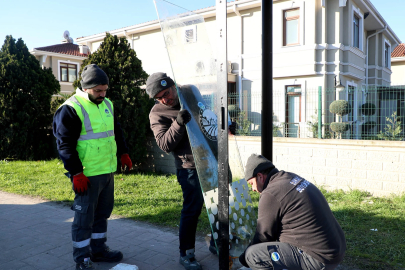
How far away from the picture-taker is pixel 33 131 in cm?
1118

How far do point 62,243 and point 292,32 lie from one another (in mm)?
12501

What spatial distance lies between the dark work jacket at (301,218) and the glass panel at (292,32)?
12.6 m

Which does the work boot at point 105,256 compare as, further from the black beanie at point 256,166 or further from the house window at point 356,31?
the house window at point 356,31

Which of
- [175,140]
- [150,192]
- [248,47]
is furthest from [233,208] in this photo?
[248,47]

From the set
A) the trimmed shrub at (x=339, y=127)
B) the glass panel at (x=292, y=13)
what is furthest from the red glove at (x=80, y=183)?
the glass panel at (x=292, y=13)

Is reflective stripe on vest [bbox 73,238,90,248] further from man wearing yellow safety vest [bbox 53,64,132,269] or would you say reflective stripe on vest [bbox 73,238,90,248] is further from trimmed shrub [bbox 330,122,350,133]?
trimmed shrub [bbox 330,122,350,133]

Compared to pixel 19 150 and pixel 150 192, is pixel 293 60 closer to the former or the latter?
pixel 150 192

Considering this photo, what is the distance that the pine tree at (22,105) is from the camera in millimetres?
10820

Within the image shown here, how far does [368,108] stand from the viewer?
697 cm

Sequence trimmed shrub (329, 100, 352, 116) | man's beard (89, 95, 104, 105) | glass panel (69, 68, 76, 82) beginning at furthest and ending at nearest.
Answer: glass panel (69, 68, 76, 82) → trimmed shrub (329, 100, 352, 116) → man's beard (89, 95, 104, 105)

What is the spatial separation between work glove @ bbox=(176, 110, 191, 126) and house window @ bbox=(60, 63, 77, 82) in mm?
24179

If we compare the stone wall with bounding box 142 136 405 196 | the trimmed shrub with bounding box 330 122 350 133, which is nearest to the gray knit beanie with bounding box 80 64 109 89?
the stone wall with bounding box 142 136 405 196

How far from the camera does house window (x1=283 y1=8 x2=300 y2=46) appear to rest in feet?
45.3

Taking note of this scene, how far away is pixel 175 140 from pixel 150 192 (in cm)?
Answer: 364
